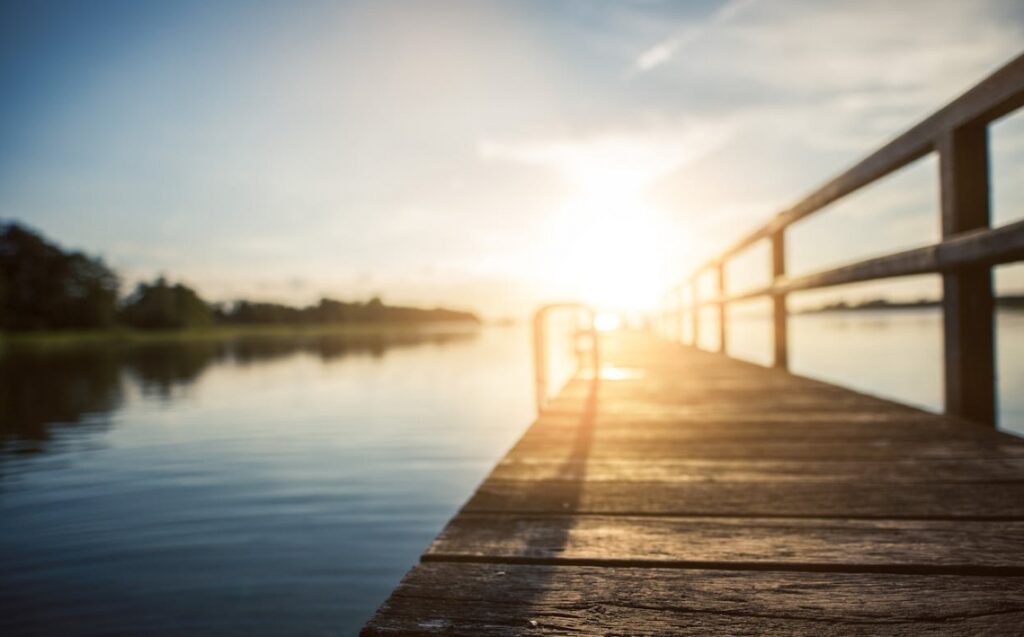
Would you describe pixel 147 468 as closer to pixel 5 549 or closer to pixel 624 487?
pixel 5 549

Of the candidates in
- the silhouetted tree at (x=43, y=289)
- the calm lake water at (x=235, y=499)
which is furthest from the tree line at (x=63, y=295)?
the calm lake water at (x=235, y=499)

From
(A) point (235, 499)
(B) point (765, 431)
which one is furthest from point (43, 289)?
(B) point (765, 431)

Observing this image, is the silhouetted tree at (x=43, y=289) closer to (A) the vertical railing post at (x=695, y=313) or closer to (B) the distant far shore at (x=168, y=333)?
(B) the distant far shore at (x=168, y=333)

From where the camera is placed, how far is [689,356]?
298 inches

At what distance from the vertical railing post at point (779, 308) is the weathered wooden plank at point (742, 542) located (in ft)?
10.9

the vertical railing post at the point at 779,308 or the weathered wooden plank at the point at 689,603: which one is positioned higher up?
the vertical railing post at the point at 779,308

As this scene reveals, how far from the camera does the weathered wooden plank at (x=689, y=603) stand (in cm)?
100

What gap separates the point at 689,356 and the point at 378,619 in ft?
22.8

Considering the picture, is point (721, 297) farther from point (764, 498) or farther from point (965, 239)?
point (764, 498)

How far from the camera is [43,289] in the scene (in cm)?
7438

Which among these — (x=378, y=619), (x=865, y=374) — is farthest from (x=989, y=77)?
(x=865, y=374)

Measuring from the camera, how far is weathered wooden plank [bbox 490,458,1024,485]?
1.87 meters

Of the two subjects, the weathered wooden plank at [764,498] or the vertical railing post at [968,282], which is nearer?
the weathered wooden plank at [764,498]

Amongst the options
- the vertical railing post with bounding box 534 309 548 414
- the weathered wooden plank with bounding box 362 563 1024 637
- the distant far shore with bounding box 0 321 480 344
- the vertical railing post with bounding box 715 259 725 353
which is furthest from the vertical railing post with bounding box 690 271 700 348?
the distant far shore with bounding box 0 321 480 344
